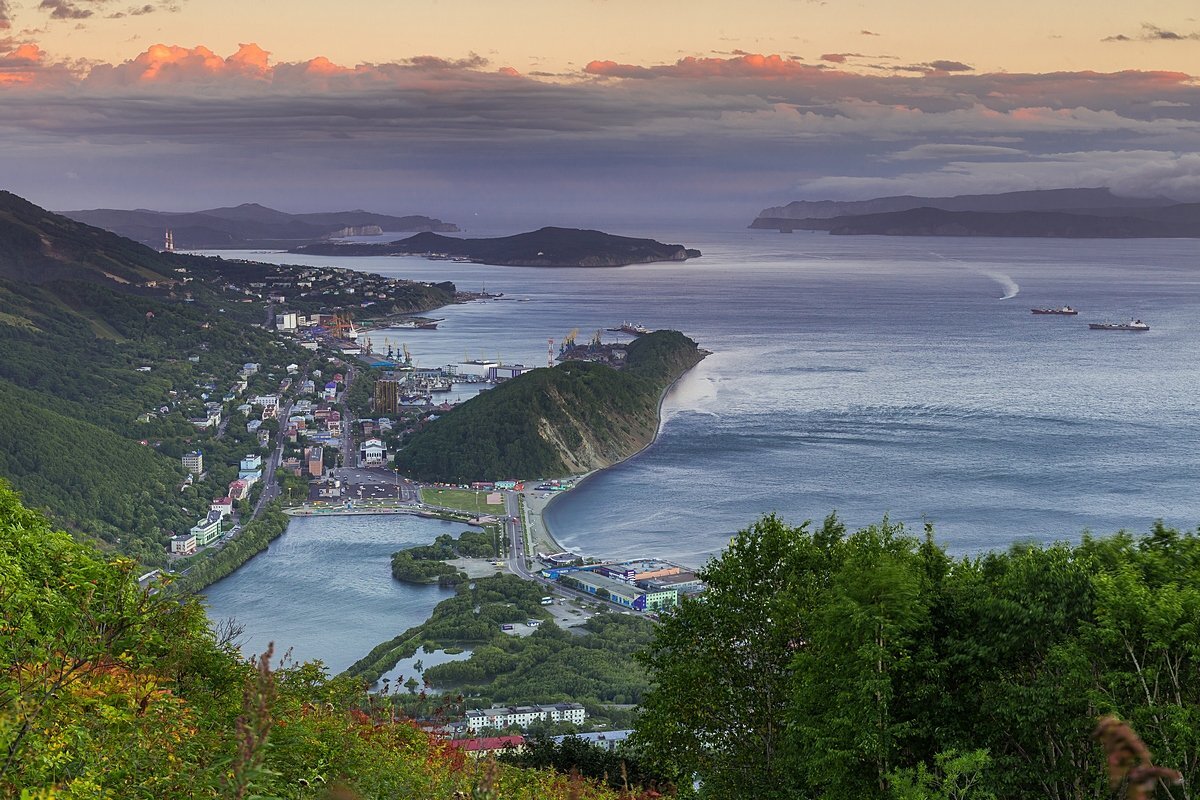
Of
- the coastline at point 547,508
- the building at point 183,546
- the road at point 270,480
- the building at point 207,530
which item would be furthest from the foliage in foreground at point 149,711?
the road at point 270,480

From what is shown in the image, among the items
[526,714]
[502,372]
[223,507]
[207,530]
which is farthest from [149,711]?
[502,372]

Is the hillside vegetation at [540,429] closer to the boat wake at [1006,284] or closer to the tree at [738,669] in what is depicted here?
the tree at [738,669]

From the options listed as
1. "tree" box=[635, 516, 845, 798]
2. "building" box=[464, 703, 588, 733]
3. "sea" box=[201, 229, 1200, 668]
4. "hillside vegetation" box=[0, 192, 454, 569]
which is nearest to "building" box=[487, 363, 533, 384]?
"sea" box=[201, 229, 1200, 668]

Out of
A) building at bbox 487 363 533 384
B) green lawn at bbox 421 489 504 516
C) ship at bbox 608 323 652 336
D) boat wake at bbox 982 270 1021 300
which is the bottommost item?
green lawn at bbox 421 489 504 516

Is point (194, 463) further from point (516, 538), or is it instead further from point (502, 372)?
point (502, 372)

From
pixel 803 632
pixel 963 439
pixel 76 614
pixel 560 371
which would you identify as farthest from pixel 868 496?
pixel 76 614

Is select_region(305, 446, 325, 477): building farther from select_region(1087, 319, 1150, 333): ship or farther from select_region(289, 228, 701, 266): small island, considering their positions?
select_region(289, 228, 701, 266): small island
